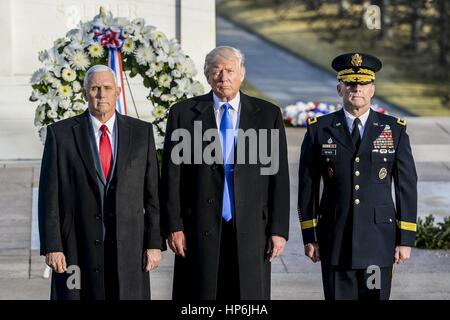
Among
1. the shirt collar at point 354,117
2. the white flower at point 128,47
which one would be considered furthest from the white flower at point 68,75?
the shirt collar at point 354,117

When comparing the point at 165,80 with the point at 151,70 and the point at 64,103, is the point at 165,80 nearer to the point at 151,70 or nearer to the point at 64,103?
the point at 151,70

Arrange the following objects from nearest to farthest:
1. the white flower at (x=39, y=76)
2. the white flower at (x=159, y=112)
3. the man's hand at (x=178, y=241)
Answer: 1. the man's hand at (x=178, y=241)
2. the white flower at (x=39, y=76)
3. the white flower at (x=159, y=112)

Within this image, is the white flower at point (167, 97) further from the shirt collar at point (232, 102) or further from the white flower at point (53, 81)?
the shirt collar at point (232, 102)

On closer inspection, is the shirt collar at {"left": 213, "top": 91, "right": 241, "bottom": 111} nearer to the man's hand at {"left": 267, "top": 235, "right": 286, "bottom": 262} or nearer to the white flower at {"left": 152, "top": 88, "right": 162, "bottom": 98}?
the man's hand at {"left": 267, "top": 235, "right": 286, "bottom": 262}

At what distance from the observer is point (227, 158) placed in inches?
254

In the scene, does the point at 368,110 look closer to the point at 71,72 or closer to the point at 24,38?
the point at 71,72

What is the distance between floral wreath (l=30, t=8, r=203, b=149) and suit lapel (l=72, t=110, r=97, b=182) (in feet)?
8.77

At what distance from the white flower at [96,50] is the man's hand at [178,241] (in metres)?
2.95

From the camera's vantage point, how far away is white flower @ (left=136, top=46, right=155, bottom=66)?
9320 millimetres

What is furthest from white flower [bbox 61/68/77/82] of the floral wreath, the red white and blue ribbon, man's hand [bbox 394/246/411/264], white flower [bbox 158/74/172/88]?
man's hand [bbox 394/246/411/264]

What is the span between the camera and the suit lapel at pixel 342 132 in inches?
259

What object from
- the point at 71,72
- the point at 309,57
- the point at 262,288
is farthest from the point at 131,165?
the point at 309,57

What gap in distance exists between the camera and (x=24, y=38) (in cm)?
1376

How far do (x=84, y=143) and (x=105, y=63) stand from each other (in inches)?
122
